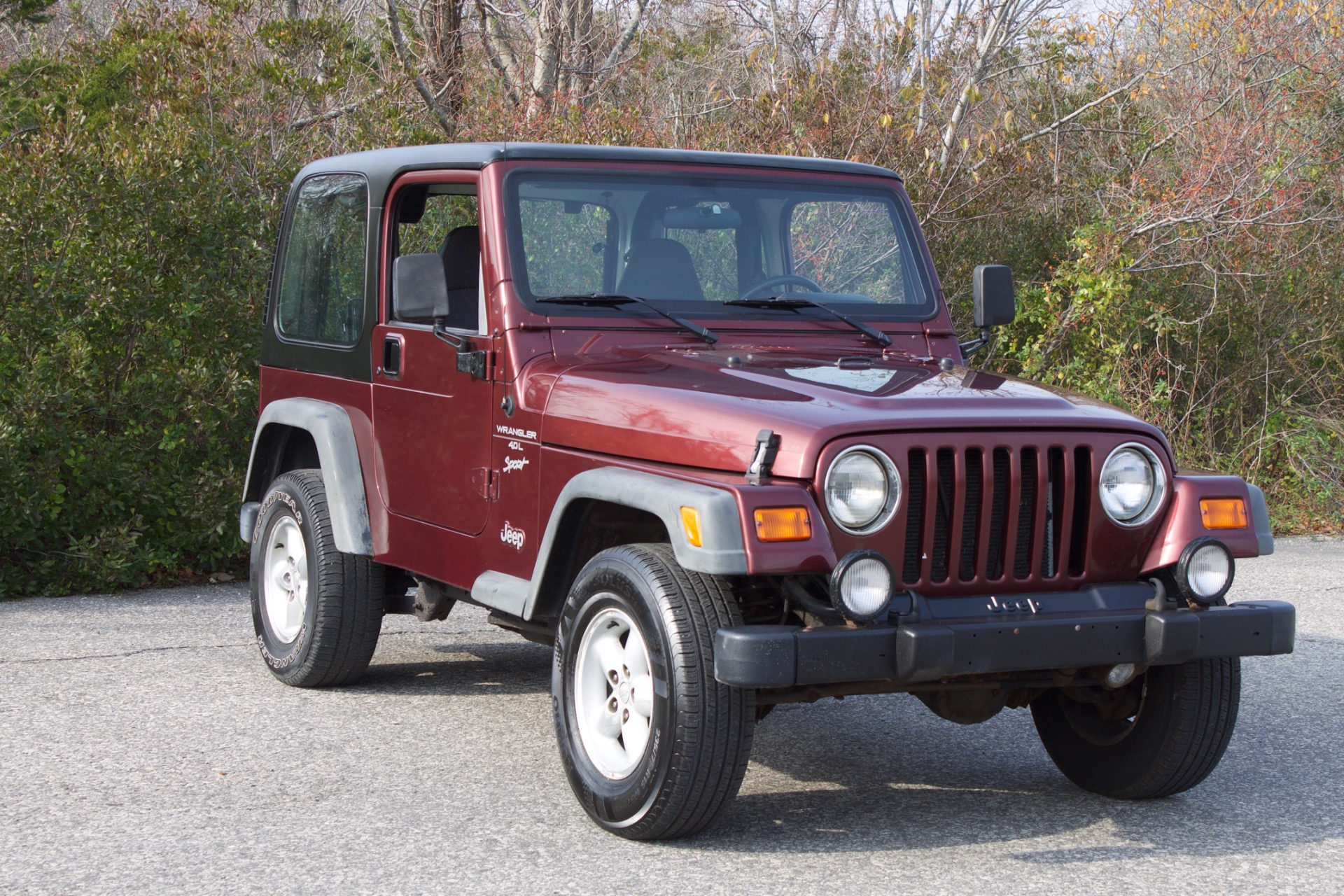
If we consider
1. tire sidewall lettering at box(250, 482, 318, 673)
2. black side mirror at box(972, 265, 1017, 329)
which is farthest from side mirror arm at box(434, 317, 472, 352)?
black side mirror at box(972, 265, 1017, 329)

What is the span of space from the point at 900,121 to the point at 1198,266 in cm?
261

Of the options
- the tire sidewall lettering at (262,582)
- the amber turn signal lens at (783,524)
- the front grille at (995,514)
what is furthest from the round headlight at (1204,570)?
the tire sidewall lettering at (262,582)

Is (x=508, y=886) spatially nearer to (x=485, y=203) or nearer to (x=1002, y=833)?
(x=1002, y=833)

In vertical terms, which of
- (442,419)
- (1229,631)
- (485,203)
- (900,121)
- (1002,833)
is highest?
(900,121)

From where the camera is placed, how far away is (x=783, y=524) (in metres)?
3.69

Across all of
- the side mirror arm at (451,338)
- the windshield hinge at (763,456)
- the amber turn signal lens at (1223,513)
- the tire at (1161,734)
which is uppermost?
the side mirror arm at (451,338)

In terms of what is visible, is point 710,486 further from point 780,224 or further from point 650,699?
point 780,224

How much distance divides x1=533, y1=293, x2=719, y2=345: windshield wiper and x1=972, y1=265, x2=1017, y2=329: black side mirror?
1.08 meters

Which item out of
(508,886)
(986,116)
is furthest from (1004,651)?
(986,116)

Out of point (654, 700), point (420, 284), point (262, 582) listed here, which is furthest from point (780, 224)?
point (262, 582)

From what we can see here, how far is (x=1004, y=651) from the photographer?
12.5 ft

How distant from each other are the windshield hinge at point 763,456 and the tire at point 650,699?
31 centimetres

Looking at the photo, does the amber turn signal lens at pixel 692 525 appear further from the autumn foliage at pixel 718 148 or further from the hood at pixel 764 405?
the autumn foliage at pixel 718 148

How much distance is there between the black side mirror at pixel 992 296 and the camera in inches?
212
